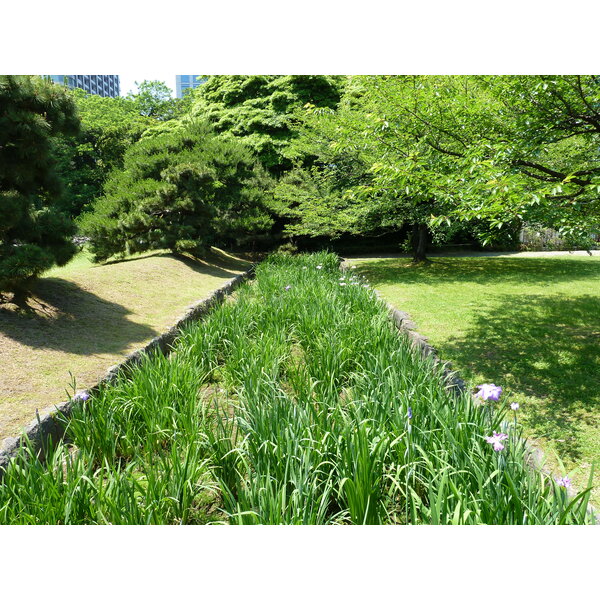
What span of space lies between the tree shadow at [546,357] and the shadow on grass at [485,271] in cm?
282

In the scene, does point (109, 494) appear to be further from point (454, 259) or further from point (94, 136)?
point (94, 136)

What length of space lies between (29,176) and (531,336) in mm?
5488

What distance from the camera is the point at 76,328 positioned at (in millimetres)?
4344

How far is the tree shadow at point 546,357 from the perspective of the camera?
2775mm

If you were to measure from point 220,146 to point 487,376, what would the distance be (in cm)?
890

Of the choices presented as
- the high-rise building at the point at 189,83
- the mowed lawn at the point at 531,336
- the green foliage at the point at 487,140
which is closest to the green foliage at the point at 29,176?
the high-rise building at the point at 189,83

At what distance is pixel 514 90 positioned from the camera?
365 centimetres

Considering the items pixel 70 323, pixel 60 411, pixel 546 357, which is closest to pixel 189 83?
pixel 70 323

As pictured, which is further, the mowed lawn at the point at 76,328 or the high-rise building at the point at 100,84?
the high-rise building at the point at 100,84

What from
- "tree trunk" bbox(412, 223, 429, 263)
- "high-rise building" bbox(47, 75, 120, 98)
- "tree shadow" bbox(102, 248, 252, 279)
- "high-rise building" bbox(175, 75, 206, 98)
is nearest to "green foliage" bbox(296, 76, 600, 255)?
"high-rise building" bbox(175, 75, 206, 98)

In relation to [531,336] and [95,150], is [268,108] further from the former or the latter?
[531,336]

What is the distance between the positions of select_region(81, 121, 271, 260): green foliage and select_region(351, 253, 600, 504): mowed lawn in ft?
14.3

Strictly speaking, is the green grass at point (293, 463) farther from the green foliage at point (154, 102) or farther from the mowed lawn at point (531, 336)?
the green foliage at point (154, 102)

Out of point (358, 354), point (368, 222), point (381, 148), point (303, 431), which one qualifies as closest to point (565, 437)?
point (358, 354)
